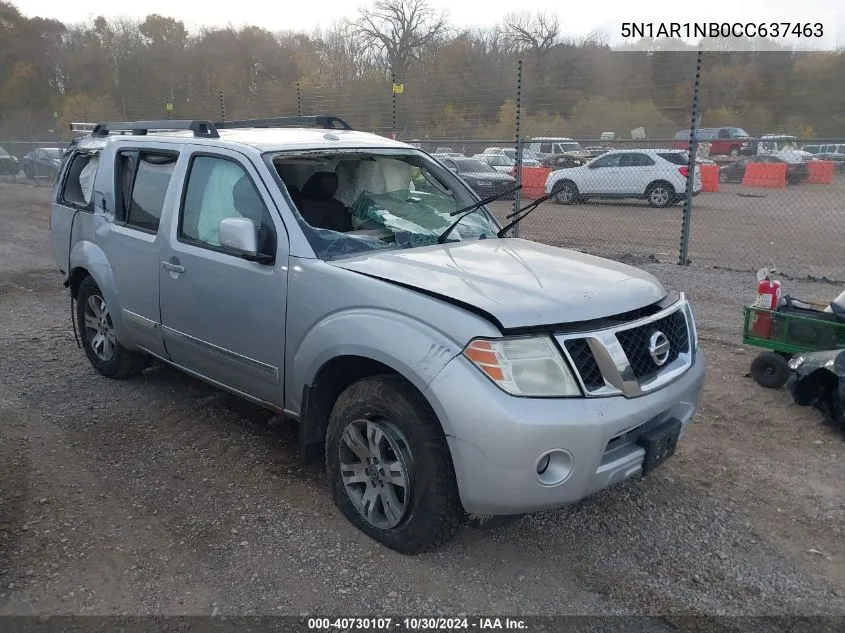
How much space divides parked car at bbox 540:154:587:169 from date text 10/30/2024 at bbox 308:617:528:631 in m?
18.4

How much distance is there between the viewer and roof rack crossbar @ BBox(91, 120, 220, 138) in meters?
4.47

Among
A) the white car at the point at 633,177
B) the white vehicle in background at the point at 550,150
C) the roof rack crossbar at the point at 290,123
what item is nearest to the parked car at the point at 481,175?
the white car at the point at 633,177

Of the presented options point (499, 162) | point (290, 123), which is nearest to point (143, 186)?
point (290, 123)

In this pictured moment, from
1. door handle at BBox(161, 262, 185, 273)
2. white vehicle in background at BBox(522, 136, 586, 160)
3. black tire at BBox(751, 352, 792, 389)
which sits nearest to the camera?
door handle at BBox(161, 262, 185, 273)

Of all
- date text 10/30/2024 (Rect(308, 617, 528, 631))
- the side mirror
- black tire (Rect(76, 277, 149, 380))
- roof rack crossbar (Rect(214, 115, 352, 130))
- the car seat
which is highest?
roof rack crossbar (Rect(214, 115, 352, 130))

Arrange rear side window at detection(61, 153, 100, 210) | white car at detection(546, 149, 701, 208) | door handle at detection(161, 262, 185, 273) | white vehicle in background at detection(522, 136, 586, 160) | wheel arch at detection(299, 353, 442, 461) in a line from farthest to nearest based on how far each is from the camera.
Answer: white vehicle in background at detection(522, 136, 586, 160)
white car at detection(546, 149, 701, 208)
rear side window at detection(61, 153, 100, 210)
door handle at detection(161, 262, 185, 273)
wheel arch at detection(299, 353, 442, 461)

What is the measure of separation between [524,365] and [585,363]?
0.91ft

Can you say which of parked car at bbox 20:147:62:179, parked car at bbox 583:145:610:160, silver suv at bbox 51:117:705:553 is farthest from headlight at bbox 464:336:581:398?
parked car at bbox 20:147:62:179

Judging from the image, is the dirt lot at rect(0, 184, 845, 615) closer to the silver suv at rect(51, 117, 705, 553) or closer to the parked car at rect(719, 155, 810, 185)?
the silver suv at rect(51, 117, 705, 553)

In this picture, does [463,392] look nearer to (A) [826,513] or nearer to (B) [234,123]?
Answer: (A) [826,513]

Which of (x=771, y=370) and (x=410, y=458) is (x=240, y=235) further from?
(x=771, y=370)

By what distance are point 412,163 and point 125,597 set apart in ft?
10.0

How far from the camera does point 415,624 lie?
2760 millimetres

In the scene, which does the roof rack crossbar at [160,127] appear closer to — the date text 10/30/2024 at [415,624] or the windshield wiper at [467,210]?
the windshield wiper at [467,210]
